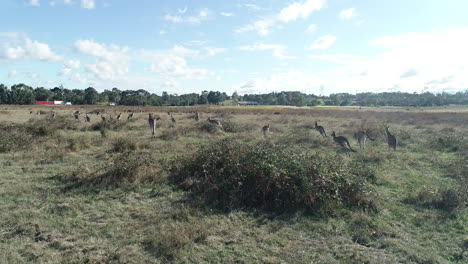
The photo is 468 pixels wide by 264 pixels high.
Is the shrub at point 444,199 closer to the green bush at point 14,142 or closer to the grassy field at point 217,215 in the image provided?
the grassy field at point 217,215

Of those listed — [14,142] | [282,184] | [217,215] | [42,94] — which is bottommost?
[217,215]

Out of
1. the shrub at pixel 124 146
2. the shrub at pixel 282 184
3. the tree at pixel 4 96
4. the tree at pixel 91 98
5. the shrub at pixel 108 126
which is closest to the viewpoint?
the shrub at pixel 282 184

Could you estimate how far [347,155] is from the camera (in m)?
12.9

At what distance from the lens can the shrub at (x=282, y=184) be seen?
6.56 m

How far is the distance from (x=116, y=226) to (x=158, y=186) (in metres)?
2.33

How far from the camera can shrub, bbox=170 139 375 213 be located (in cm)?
656

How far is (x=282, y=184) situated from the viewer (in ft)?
22.2

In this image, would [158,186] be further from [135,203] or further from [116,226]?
[116,226]

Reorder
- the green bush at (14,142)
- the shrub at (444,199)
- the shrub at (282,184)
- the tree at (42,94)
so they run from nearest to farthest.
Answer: the shrub at (282,184)
the shrub at (444,199)
the green bush at (14,142)
the tree at (42,94)

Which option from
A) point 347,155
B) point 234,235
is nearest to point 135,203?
point 234,235

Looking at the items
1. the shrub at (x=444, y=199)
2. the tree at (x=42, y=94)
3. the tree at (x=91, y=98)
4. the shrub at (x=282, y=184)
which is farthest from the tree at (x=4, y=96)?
the shrub at (x=444, y=199)

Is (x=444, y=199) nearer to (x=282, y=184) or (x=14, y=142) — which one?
(x=282, y=184)

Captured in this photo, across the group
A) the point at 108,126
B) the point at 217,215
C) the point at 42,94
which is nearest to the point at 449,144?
the point at 217,215

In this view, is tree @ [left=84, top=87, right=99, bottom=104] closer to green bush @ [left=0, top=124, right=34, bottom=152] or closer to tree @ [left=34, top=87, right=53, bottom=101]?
tree @ [left=34, top=87, right=53, bottom=101]
